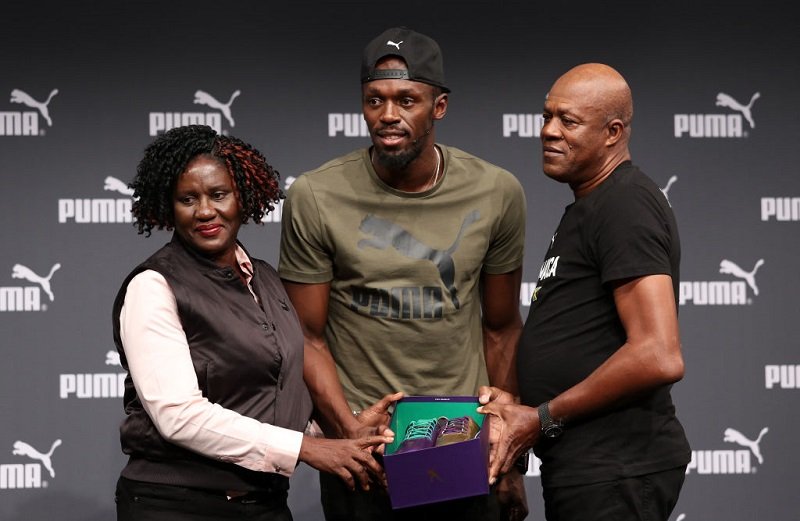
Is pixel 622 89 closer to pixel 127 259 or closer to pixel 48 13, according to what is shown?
pixel 127 259

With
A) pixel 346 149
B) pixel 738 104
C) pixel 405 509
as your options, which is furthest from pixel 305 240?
pixel 738 104

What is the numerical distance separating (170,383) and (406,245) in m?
0.70

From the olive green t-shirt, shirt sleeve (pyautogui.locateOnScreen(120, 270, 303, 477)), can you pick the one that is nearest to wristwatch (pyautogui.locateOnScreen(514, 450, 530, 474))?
the olive green t-shirt

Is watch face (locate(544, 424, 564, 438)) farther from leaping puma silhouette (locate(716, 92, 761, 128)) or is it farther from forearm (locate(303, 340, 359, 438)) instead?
leaping puma silhouette (locate(716, 92, 761, 128))

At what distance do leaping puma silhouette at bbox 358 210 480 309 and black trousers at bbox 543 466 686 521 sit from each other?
0.58 meters

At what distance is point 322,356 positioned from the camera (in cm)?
237

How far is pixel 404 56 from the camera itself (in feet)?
7.54

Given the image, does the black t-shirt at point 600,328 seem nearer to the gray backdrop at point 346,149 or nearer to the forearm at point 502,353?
the forearm at point 502,353

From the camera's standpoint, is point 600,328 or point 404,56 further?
point 404,56

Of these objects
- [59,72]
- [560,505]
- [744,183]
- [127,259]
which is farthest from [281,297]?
[744,183]

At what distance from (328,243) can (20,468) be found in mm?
2018

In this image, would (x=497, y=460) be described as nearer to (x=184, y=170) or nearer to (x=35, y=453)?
(x=184, y=170)

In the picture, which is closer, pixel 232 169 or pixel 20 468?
pixel 232 169

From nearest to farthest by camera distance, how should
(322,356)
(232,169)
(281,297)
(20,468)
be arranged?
(232,169) < (281,297) < (322,356) < (20,468)
